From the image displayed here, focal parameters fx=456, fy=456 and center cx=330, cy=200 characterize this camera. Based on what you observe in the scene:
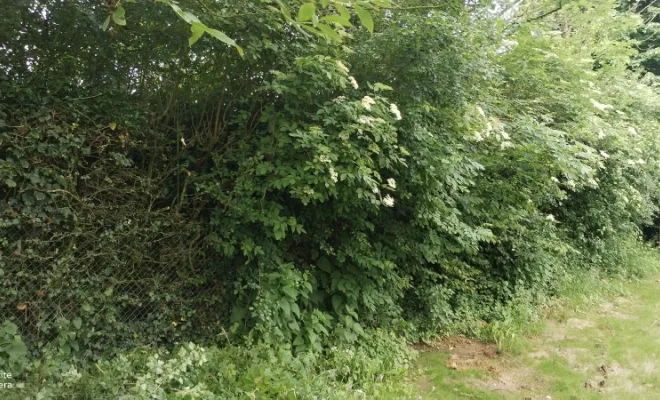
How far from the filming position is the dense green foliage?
3.58 metres

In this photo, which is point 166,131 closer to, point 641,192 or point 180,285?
point 180,285

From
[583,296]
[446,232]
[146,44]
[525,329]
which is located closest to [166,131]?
[146,44]

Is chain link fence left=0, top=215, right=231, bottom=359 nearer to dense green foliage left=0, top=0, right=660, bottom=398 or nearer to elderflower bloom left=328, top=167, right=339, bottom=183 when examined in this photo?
dense green foliage left=0, top=0, right=660, bottom=398

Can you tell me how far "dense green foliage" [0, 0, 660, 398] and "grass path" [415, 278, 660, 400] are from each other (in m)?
0.52

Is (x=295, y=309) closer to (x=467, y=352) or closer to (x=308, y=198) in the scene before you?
(x=308, y=198)

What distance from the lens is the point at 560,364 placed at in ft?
17.0

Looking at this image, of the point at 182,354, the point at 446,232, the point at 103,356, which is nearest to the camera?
the point at 182,354

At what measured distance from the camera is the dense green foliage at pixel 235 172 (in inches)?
141

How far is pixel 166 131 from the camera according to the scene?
432 cm

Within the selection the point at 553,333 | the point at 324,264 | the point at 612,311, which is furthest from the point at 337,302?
the point at 612,311

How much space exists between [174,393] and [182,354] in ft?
0.97

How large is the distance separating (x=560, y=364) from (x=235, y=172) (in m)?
4.21

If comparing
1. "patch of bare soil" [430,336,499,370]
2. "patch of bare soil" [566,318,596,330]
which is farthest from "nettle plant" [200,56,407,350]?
"patch of bare soil" [566,318,596,330]

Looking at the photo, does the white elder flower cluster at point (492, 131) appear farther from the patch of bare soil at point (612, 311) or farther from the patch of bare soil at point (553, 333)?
the patch of bare soil at point (612, 311)
